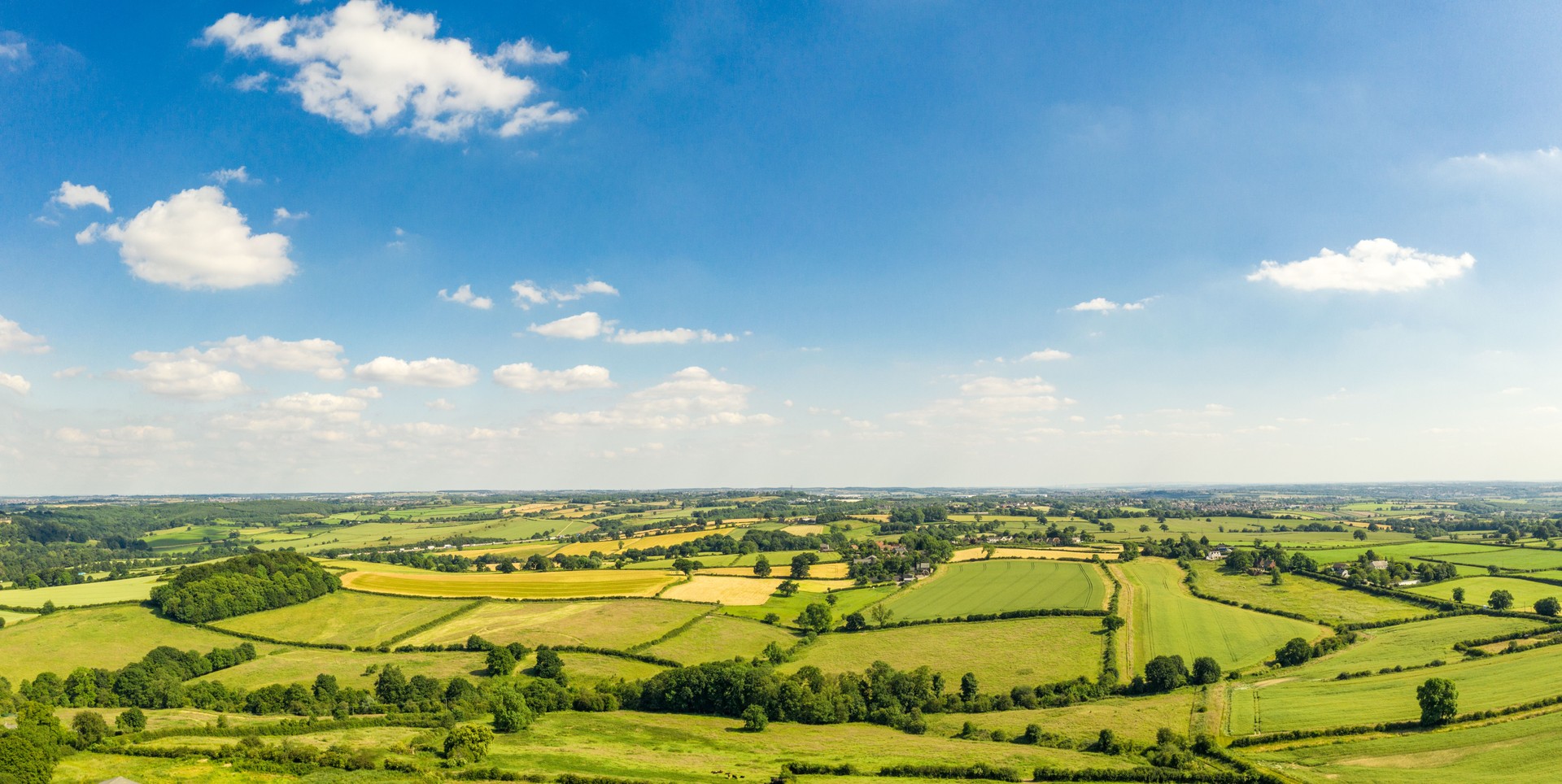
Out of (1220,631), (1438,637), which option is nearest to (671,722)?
(1220,631)

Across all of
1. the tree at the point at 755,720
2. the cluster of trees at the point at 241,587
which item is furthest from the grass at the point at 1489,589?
the cluster of trees at the point at 241,587

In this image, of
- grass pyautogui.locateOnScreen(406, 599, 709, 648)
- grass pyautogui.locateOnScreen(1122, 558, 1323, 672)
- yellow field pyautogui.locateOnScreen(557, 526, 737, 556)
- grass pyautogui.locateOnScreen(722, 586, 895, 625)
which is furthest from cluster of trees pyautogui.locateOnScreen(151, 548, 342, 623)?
grass pyautogui.locateOnScreen(1122, 558, 1323, 672)

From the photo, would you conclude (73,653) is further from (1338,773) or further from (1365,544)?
(1365,544)

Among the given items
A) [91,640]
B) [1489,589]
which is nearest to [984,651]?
[1489,589]

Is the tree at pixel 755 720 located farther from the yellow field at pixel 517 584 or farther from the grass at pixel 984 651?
the yellow field at pixel 517 584

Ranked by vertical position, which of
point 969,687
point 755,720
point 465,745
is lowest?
point 755,720

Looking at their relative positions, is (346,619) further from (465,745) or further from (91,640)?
(465,745)
